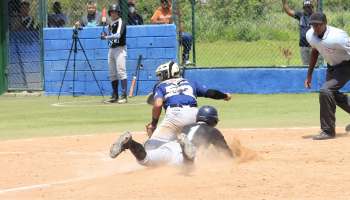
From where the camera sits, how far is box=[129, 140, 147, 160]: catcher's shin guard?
5546mm

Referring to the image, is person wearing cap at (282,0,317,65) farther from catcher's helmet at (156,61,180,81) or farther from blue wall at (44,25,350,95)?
catcher's helmet at (156,61,180,81)

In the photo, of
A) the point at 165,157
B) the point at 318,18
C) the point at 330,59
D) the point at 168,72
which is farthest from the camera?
the point at 330,59

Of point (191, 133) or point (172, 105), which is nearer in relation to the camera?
point (191, 133)

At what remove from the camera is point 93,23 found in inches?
614

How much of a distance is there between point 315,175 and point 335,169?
40 cm

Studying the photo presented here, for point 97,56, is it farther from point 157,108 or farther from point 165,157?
point 165,157

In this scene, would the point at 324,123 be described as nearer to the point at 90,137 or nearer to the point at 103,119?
the point at 90,137

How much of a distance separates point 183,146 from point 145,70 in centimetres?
1003

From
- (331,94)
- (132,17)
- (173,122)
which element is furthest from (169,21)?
(173,122)

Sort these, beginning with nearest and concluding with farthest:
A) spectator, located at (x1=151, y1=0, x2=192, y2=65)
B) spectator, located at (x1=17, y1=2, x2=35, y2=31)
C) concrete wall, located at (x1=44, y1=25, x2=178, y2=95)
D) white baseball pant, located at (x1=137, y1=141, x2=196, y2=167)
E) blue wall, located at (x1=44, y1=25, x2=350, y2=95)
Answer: white baseball pant, located at (x1=137, y1=141, x2=196, y2=167) → blue wall, located at (x1=44, y1=25, x2=350, y2=95) → concrete wall, located at (x1=44, y1=25, x2=178, y2=95) → spectator, located at (x1=151, y1=0, x2=192, y2=65) → spectator, located at (x1=17, y1=2, x2=35, y2=31)

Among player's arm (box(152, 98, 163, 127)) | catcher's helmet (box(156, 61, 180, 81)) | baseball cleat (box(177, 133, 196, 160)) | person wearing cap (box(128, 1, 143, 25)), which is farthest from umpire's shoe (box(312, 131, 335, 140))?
person wearing cap (box(128, 1, 143, 25))

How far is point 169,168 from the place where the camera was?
5.86 m

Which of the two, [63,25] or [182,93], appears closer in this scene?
[182,93]

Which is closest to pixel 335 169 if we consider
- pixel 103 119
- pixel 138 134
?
pixel 138 134
